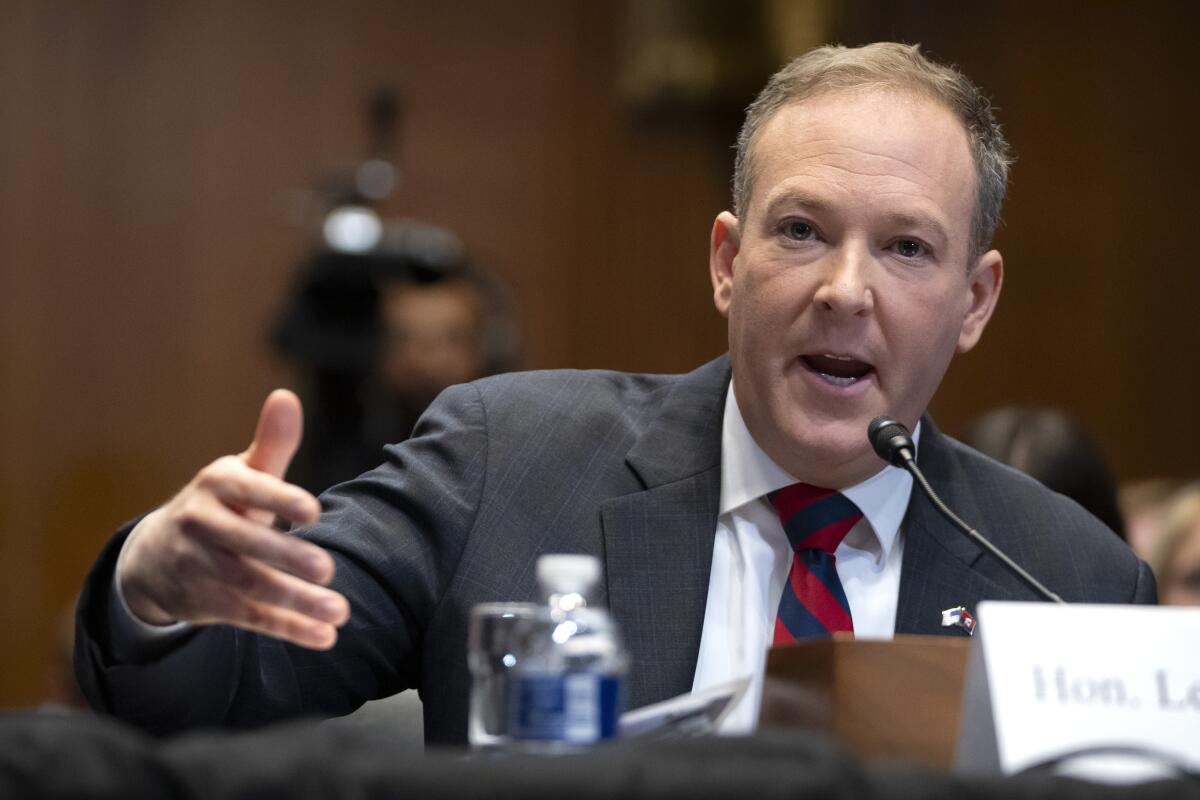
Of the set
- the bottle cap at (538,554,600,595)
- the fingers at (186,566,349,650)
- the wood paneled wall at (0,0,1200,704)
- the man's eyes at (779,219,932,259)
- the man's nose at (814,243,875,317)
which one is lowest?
the fingers at (186,566,349,650)

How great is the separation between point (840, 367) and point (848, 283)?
13 centimetres

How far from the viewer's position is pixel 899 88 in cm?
208

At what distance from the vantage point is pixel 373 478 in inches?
78.4

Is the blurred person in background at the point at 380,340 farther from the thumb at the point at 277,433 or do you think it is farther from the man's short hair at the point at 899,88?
the thumb at the point at 277,433

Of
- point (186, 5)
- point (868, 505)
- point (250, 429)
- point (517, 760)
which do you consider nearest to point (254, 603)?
point (517, 760)

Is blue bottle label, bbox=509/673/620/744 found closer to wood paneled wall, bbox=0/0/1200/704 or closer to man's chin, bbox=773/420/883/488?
man's chin, bbox=773/420/883/488

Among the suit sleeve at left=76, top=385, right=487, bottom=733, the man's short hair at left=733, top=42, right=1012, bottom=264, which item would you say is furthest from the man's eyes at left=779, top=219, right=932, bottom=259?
the suit sleeve at left=76, top=385, right=487, bottom=733

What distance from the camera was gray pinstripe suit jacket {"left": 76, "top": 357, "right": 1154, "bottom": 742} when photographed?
188 centimetres

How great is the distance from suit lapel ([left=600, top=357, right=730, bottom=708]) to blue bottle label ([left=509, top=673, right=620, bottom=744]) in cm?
77

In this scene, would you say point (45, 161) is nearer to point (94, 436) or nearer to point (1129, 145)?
point (94, 436)

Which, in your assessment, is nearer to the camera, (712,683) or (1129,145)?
(712,683)

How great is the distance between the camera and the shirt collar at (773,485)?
208cm

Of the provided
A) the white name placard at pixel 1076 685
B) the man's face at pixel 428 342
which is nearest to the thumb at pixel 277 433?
the white name placard at pixel 1076 685

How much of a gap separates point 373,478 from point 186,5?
4.42 metres
